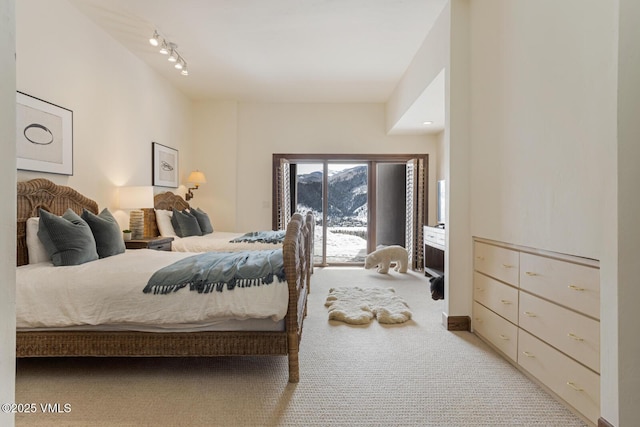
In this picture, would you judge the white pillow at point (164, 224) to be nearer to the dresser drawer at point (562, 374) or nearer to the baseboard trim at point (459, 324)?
the baseboard trim at point (459, 324)

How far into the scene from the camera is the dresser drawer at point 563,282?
153 centimetres

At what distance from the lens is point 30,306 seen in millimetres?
1880

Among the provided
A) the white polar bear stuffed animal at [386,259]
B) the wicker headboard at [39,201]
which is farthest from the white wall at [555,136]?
the wicker headboard at [39,201]

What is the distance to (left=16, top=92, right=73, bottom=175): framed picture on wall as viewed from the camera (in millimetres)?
2436

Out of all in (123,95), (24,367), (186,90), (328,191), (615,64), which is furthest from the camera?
(328,191)

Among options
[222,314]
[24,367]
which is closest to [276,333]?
[222,314]

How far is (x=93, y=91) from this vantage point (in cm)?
322

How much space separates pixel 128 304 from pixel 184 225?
2518mm

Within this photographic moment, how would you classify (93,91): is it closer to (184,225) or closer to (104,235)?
(104,235)

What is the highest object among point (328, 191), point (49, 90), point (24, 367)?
point (49, 90)

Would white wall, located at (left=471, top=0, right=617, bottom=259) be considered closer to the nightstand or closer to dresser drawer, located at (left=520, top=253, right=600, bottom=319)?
dresser drawer, located at (left=520, top=253, right=600, bottom=319)

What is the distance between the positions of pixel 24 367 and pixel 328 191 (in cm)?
447

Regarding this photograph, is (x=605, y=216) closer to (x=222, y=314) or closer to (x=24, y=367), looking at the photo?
(x=222, y=314)

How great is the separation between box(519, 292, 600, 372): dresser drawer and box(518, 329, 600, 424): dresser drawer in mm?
47
